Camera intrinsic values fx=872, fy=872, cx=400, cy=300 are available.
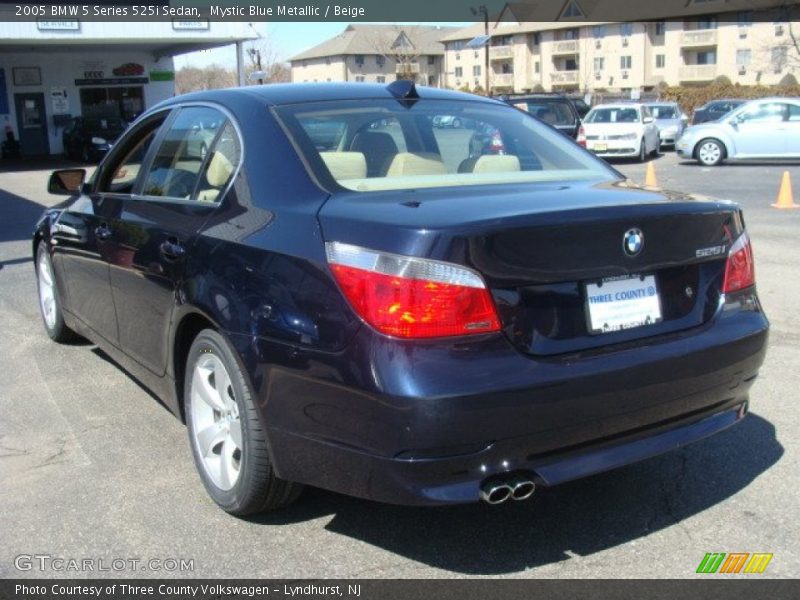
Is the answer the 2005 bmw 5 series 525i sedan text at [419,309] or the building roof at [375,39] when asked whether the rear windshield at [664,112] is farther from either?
the building roof at [375,39]

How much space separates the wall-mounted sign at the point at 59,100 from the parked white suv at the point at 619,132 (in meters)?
21.0

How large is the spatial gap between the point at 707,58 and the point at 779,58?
7.65 meters

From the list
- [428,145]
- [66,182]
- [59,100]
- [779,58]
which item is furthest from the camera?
[779,58]

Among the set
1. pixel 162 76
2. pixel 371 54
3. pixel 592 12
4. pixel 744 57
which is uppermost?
pixel 592 12

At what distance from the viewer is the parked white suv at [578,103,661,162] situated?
77.4 feet

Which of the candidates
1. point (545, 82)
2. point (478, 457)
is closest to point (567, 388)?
point (478, 457)

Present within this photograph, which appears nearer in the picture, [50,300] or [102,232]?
[102,232]

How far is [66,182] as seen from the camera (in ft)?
18.3

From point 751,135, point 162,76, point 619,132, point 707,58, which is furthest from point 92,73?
point 707,58

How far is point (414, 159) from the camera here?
386 cm

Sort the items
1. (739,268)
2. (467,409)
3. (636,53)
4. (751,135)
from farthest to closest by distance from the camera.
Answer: (636,53), (751,135), (739,268), (467,409)

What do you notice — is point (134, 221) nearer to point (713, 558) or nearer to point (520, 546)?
point (520, 546)

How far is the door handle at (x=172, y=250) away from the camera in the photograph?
3693 mm

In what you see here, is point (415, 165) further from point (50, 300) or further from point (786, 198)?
point (786, 198)
